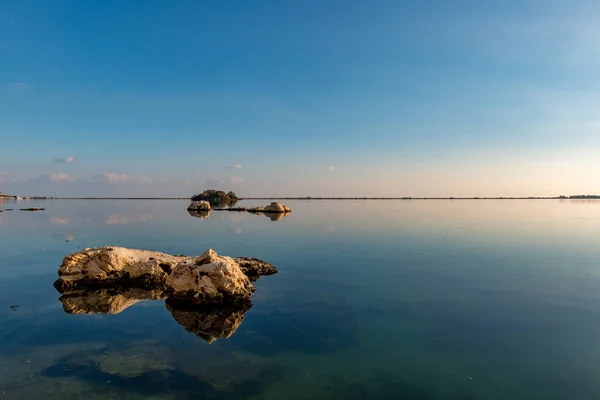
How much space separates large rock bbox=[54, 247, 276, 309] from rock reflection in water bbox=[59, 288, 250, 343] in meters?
0.40

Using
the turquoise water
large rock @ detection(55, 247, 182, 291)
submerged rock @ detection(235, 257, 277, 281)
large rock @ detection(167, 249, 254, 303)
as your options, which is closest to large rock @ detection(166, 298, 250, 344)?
the turquoise water

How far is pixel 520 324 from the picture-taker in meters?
11.0

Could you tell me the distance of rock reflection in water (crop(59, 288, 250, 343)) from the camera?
10875mm

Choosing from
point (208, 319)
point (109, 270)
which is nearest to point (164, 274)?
point (109, 270)

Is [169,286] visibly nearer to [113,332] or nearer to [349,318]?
[113,332]

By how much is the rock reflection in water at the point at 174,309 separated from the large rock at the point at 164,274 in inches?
15.6

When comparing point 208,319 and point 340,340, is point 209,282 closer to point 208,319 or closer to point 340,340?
point 208,319

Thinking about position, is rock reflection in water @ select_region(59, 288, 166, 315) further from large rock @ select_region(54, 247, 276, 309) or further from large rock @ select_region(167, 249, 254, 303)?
large rock @ select_region(167, 249, 254, 303)

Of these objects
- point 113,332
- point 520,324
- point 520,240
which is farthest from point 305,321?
point 520,240

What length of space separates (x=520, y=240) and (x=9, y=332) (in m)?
33.0

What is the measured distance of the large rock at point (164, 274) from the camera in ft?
44.2

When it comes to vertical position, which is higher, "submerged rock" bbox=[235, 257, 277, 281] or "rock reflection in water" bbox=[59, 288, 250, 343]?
"submerged rock" bbox=[235, 257, 277, 281]

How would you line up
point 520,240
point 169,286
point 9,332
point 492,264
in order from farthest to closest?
point 520,240
point 492,264
point 169,286
point 9,332

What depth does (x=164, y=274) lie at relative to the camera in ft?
54.9
